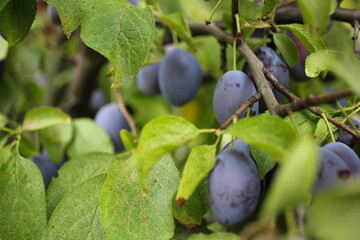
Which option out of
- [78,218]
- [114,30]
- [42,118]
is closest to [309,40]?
[114,30]

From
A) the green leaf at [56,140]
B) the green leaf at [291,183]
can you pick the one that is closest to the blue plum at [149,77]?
the green leaf at [56,140]

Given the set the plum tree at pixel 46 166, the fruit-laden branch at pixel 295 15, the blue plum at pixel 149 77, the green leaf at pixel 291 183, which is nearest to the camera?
the green leaf at pixel 291 183

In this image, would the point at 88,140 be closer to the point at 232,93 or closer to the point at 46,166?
the point at 46,166

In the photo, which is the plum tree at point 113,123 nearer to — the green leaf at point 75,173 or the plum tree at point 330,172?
the green leaf at point 75,173

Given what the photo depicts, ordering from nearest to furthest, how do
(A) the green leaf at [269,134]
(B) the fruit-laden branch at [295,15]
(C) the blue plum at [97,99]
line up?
(A) the green leaf at [269,134], (B) the fruit-laden branch at [295,15], (C) the blue plum at [97,99]

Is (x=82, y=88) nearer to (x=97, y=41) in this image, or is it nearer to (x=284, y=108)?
(x=97, y=41)

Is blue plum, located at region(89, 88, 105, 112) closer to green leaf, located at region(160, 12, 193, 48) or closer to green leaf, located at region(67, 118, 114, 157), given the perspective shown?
green leaf, located at region(67, 118, 114, 157)
